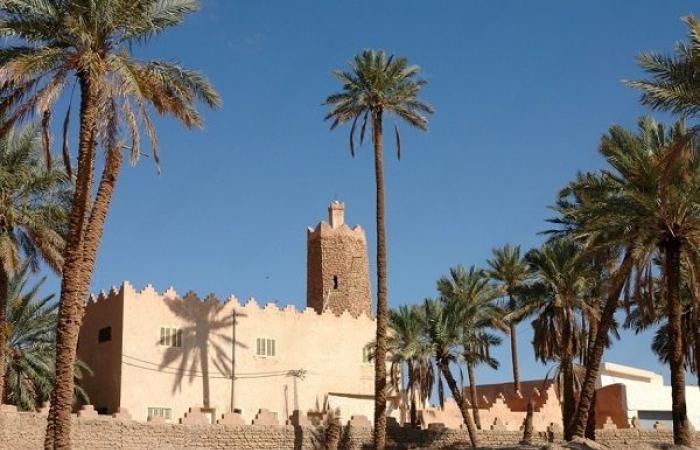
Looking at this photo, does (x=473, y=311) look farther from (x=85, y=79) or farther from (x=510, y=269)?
(x=85, y=79)

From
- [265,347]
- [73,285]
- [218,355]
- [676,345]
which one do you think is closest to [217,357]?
[218,355]

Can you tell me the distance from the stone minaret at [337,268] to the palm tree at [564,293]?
16.5 m

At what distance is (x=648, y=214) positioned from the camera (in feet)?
92.3

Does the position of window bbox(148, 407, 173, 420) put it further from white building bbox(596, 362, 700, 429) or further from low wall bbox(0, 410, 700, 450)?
white building bbox(596, 362, 700, 429)

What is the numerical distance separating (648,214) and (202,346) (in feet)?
66.0

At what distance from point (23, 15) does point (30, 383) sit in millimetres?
18014

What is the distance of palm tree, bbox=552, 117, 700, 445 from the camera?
91.7 ft

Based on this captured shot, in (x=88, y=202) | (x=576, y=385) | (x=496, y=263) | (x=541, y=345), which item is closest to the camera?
(x=88, y=202)

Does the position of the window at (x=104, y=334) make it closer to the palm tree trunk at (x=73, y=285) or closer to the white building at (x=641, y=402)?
the palm tree trunk at (x=73, y=285)

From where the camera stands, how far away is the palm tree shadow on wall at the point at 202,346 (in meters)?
39.3

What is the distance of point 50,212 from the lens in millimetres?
28188

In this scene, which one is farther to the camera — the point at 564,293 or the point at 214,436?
the point at 564,293

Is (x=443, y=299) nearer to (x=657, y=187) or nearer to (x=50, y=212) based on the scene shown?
(x=657, y=187)

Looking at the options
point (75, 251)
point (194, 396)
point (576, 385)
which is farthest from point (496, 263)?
point (75, 251)
